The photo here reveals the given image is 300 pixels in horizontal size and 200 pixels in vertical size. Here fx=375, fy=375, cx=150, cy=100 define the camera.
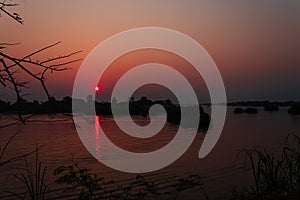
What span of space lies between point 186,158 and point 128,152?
474cm

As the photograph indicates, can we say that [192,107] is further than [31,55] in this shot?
Yes

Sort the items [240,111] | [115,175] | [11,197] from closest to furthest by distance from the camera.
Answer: [11,197] < [115,175] < [240,111]

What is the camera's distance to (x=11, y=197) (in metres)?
13.4

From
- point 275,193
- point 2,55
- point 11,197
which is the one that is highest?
point 2,55

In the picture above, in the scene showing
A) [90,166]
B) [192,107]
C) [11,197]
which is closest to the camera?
A: [11,197]

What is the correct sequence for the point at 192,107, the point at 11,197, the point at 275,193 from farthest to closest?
the point at 192,107, the point at 11,197, the point at 275,193

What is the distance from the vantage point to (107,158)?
23.7 metres

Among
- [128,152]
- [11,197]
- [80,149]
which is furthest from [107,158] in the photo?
[11,197]

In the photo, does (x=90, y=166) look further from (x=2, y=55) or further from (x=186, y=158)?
(x=2, y=55)

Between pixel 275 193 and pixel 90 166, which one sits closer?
pixel 275 193

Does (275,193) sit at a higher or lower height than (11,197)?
higher

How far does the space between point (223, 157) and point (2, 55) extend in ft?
72.3

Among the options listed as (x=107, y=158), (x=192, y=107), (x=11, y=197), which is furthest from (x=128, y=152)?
(x=192, y=107)

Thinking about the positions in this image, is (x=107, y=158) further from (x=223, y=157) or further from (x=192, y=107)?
(x=192, y=107)
